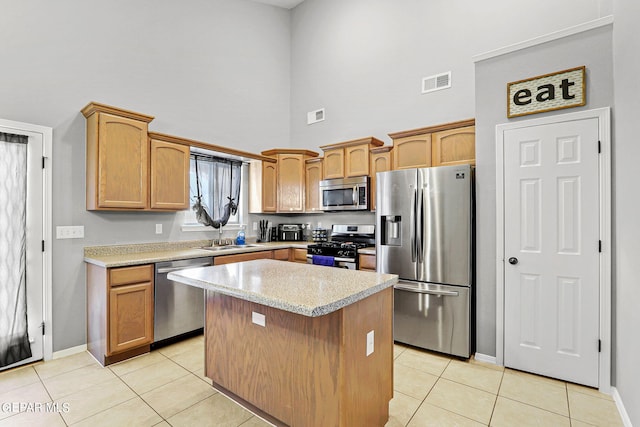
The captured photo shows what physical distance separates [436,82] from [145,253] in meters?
4.22

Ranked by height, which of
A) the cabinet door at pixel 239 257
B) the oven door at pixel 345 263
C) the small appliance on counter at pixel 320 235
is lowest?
the oven door at pixel 345 263

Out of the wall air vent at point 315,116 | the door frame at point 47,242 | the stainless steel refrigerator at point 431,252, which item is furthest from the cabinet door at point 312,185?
the door frame at point 47,242

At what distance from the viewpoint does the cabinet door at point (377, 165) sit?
4.04 metres

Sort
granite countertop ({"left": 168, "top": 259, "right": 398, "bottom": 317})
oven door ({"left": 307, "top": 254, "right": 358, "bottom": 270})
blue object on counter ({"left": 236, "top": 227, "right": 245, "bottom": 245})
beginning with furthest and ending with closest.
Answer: blue object on counter ({"left": 236, "top": 227, "right": 245, "bottom": 245}) → oven door ({"left": 307, "top": 254, "right": 358, "bottom": 270}) → granite countertop ({"left": 168, "top": 259, "right": 398, "bottom": 317})

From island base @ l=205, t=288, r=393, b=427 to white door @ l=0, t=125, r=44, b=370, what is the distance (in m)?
1.94

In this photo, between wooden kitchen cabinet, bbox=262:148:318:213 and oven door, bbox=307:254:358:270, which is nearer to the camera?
oven door, bbox=307:254:358:270

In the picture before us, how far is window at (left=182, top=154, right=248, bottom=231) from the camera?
4.12 meters

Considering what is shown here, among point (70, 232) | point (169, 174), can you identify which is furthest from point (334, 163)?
point (70, 232)

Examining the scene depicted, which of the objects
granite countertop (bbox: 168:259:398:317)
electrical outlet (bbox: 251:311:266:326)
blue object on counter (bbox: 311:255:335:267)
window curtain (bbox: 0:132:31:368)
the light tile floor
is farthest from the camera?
blue object on counter (bbox: 311:255:335:267)

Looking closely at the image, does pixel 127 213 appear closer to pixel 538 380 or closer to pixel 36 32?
pixel 36 32

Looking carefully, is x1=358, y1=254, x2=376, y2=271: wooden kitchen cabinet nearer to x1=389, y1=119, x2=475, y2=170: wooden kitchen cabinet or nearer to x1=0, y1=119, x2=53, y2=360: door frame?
x1=389, y1=119, x2=475, y2=170: wooden kitchen cabinet

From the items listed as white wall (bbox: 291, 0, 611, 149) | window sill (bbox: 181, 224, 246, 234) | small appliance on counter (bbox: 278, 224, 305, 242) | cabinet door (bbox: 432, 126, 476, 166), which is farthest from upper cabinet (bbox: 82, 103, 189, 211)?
cabinet door (bbox: 432, 126, 476, 166)

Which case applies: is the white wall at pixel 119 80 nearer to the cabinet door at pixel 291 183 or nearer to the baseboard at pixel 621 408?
the cabinet door at pixel 291 183

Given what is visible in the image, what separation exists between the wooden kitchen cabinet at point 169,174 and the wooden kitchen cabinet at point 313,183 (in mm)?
1847
